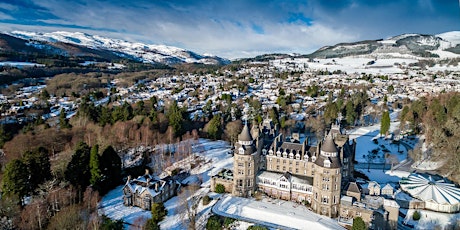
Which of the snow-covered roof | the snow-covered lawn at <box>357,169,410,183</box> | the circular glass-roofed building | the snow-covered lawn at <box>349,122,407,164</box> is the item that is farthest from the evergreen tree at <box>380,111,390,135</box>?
the circular glass-roofed building

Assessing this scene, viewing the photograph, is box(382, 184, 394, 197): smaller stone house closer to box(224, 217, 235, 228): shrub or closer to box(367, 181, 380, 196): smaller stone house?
box(367, 181, 380, 196): smaller stone house

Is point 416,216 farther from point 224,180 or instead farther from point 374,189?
point 224,180

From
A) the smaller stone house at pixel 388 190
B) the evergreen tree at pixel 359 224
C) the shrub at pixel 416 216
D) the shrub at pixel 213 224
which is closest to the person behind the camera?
the evergreen tree at pixel 359 224

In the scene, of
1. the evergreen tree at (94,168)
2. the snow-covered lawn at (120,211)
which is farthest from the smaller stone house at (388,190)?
the evergreen tree at (94,168)

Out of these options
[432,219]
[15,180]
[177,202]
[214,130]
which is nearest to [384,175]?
[432,219]

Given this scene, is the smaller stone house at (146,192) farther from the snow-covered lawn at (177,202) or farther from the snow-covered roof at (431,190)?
the snow-covered roof at (431,190)
